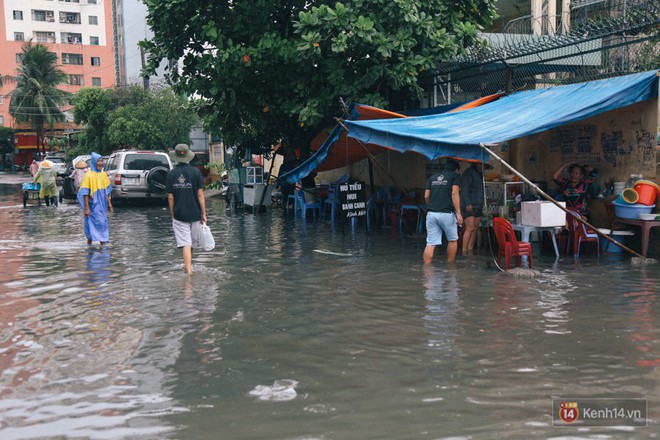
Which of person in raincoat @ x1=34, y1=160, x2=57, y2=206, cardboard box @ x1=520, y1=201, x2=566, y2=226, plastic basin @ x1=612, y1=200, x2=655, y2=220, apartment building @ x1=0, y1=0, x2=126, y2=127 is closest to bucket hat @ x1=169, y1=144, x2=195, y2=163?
cardboard box @ x1=520, y1=201, x2=566, y2=226

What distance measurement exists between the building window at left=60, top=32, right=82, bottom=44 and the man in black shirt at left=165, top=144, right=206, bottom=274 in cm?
7203

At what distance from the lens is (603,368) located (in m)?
5.26

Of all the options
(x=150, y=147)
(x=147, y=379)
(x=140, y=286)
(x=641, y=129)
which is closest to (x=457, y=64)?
(x=641, y=129)

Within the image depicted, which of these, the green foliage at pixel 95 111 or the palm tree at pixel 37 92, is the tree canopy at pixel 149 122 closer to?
the green foliage at pixel 95 111

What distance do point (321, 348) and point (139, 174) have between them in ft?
58.1

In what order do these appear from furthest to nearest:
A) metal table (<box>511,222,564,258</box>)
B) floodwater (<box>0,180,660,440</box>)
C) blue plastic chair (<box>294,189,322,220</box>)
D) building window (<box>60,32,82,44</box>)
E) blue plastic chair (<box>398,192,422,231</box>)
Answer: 1. building window (<box>60,32,82,44</box>)
2. blue plastic chair (<box>294,189,322,220</box>)
3. blue plastic chair (<box>398,192,422,231</box>)
4. metal table (<box>511,222,564,258</box>)
5. floodwater (<box>0,180,660,440</box>)

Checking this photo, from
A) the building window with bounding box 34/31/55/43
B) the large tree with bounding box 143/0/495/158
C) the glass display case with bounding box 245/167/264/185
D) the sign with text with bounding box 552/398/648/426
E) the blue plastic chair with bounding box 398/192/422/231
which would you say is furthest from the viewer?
the building window with bounding box 34/31/55/43

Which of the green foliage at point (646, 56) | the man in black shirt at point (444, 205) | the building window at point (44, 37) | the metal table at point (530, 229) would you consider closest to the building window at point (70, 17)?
the building window at point (44, 37)

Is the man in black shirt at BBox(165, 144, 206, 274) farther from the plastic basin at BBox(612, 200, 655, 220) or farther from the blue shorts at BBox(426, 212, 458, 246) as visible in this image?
the plastic basin at BBox(612, 200, 655, 220)

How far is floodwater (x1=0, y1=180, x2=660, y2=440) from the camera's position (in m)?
4.39

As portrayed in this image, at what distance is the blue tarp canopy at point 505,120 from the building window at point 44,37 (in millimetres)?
70766

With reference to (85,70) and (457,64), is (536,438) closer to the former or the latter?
(457,64)

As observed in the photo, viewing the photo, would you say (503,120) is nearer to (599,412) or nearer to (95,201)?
(599,412)

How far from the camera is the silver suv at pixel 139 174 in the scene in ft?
72.0
